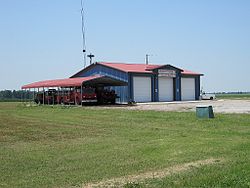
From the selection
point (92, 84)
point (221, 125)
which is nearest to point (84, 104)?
point (92, 84)

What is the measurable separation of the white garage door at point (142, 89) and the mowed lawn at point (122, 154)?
94.8 feet

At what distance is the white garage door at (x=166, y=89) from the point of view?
4975 cm

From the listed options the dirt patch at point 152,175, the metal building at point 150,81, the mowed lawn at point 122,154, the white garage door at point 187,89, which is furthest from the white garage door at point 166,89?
the dirt patch at point 152,175

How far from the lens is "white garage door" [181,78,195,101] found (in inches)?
2069

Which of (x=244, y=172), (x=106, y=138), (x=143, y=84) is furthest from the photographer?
(x=143, y=84)

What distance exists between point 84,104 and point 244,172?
3386cm

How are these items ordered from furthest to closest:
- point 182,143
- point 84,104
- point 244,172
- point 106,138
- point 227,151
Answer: point 84,104 → point 106,138 → point 182,143 → point 227,151 → point 244,172

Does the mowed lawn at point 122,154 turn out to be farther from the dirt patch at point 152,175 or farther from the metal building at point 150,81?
the metal building at point 150,81

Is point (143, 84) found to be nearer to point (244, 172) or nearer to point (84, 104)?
point (84, 104)

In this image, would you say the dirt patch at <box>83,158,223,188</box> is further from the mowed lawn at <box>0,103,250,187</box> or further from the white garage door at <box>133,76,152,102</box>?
the white garage door at <box>133,76,152,102</box>

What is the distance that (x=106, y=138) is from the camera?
46.8 feet

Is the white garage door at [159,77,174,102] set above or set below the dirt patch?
above

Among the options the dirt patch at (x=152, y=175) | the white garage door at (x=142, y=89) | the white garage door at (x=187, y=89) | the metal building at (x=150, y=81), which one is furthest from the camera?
the white garage door at (x=187, y=89)

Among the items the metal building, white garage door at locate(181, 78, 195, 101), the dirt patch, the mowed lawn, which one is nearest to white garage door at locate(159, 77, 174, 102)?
the metal building
